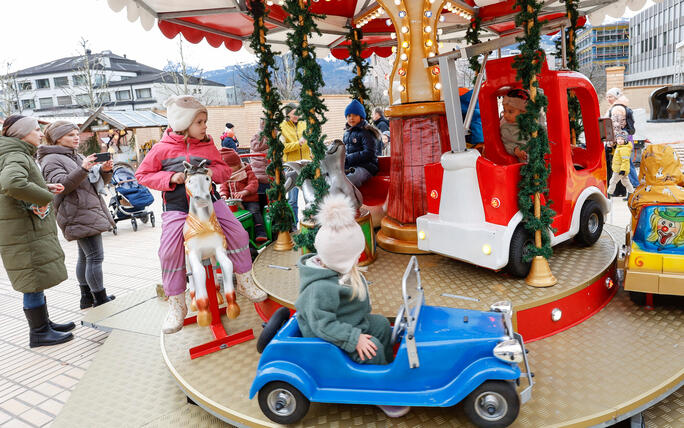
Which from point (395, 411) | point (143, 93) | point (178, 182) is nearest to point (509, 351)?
point (395, 411)

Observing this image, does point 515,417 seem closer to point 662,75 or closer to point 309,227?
point 309,227

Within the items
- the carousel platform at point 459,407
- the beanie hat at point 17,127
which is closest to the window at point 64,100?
the beanie hat at point 17,127

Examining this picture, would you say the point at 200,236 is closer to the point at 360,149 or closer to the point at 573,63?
the point at 360,149

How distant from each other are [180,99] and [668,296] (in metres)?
3.74

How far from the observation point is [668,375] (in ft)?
7.60

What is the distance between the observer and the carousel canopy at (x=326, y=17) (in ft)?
13.7

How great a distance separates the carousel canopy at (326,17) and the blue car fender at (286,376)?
9.94ft

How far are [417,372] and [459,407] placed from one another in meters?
0.41

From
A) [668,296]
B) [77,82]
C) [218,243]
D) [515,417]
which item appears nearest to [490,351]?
[515,417]

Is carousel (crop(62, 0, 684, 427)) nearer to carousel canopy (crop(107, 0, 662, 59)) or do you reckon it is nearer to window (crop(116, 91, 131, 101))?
carousel canopy (crop(107, 0, 662, 59))

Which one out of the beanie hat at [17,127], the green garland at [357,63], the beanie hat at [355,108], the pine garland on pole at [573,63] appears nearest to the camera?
the beanie hat at [17,127]

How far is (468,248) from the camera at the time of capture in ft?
10.4

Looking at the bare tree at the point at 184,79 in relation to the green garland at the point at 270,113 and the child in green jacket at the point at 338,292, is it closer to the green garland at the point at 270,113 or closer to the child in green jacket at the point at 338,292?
the green garland at the point at 270,113

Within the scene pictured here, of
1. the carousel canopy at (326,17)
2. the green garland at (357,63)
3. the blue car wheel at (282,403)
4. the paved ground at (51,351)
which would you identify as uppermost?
the carousel canopy at (326,17)
